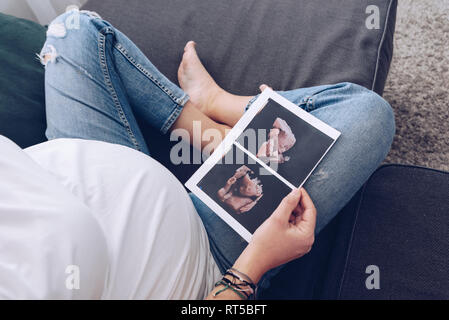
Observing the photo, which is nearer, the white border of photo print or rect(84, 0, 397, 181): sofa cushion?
the white border of photo print

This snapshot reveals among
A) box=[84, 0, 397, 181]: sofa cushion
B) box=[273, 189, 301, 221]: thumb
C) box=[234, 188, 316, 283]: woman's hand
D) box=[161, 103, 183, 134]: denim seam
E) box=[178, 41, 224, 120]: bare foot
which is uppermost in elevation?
box=[84, 0, 397, 181]: sofa cushion

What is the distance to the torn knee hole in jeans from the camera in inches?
30.1

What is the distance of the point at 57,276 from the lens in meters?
0.39

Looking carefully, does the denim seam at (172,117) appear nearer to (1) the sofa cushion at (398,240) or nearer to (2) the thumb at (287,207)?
(2) the thumb at (287,207)

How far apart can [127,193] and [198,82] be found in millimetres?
478

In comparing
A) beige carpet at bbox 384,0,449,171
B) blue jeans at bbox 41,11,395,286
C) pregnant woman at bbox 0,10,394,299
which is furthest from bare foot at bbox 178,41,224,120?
beige carpet at bbox 384,0,449,171

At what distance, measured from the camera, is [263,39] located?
92cm

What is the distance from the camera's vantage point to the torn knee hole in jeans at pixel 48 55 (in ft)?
2.51

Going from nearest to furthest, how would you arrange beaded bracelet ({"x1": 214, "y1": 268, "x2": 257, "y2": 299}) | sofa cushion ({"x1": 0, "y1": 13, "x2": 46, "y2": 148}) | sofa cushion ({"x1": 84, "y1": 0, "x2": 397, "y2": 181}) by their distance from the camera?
beaded bracelet ({"x1": 214, "y1": 268, "x2": 257, "y2": 299}) < sofa cushion ({"x1": 0, "y1": 13, "x2": 46, "y2": 148}) < sofa cushion ({"x1": 84, "y1": 0, "x2": 397, "y2": 181})

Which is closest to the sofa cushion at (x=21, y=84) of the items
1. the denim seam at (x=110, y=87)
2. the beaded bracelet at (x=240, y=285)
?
the denim seam at (x=110, y=87)

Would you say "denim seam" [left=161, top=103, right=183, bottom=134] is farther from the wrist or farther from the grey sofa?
the wrist

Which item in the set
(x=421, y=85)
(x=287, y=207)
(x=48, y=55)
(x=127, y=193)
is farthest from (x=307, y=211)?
(x=421, y=85)

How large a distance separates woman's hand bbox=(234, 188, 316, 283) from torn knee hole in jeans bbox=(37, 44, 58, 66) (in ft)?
2.05

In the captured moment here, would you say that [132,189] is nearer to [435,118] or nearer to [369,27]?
[369,27]
